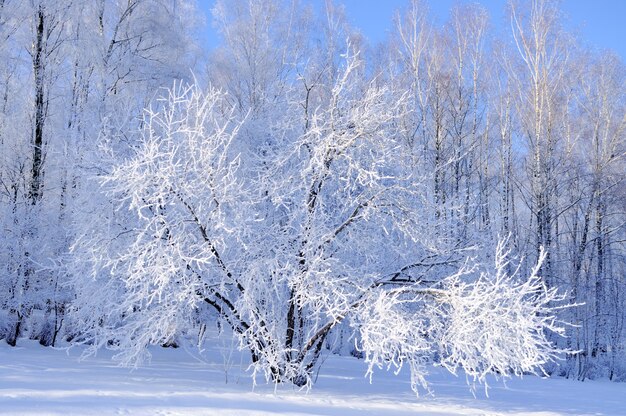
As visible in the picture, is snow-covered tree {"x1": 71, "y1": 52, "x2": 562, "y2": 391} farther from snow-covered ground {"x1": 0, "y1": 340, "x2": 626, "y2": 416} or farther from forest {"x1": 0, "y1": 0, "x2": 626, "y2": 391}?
snow-covered ground {"x1": 0, "y1": 340, "x2": 626, "y2": 416}

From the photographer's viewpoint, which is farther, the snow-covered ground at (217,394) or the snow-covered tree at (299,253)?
the snow-covered tree at (299,253)

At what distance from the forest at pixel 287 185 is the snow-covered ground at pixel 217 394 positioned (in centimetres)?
40

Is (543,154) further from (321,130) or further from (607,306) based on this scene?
(321,130)

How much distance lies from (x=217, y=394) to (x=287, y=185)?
2557 mm

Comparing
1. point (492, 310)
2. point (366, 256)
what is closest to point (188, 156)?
point (366, 256)

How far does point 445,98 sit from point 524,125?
7.97 feet

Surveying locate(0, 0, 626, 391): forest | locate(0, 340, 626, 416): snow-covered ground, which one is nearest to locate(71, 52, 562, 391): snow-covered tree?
locate(0, 0, 626, 391): forest

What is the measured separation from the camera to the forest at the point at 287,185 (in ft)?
19.2

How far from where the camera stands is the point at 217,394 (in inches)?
232

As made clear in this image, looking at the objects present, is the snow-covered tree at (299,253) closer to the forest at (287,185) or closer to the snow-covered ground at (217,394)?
the forest at (287,185)

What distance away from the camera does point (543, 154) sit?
1430 cm

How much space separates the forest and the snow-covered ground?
40cm

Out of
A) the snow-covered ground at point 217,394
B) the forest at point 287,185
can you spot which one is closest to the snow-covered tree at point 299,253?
the forest at point 287,185

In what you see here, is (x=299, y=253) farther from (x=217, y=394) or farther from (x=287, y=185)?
(x=217, y=394)
